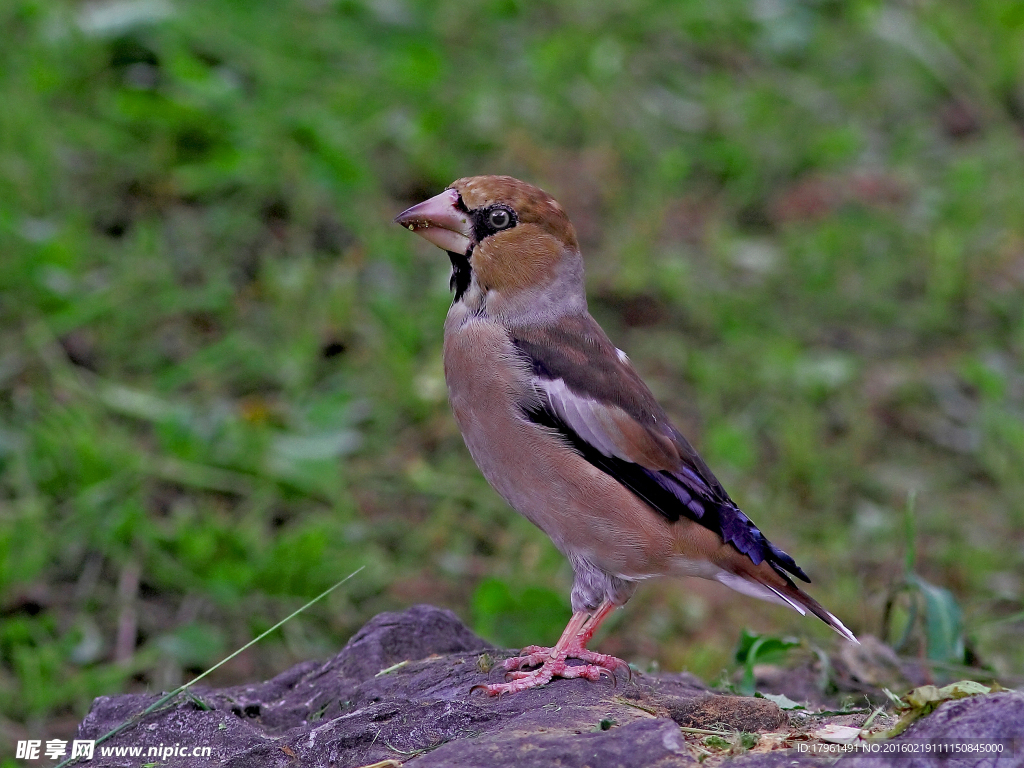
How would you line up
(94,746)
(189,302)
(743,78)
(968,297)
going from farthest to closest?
(743,78) → (968,297) → (189,302) → (94,746)

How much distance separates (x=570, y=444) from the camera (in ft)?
10.8

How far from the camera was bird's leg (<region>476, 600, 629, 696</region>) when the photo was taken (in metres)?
2.98

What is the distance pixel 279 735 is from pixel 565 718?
2.52ft

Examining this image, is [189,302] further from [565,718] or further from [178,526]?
[565,718]

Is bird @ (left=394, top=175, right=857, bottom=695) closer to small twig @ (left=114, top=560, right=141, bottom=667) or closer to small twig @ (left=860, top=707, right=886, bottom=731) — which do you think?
small twig @ (left=860, top=707, right=886, bottom=731)

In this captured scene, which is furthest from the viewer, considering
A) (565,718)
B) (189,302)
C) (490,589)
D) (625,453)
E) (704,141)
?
(704,141)

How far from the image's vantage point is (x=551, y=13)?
844 cm

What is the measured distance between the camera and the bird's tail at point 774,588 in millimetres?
3322

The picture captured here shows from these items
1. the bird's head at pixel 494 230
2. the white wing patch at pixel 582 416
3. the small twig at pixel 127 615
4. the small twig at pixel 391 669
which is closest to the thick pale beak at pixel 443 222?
the bird's head at pixel 494 230

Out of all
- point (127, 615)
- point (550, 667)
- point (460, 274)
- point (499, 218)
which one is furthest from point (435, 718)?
point (127, 615)

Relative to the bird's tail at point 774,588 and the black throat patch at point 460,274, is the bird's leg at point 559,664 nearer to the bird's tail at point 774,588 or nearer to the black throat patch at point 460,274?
the bird's tail at point 774,588

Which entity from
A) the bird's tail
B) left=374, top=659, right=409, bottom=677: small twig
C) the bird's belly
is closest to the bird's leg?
the bird's belly

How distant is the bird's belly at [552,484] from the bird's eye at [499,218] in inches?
16.9

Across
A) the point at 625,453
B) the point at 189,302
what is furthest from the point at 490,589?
the point at 189,302
